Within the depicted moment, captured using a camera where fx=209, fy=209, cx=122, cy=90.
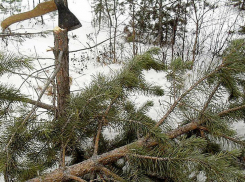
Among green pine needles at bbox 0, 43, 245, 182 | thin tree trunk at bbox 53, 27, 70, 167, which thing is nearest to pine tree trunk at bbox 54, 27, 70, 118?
thin tree trunk at bbox 53, 27, 70, 167

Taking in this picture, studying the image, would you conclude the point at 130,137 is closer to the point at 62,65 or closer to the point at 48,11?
the point at 62,65

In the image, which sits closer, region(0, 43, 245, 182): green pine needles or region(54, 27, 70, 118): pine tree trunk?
region(0, 43, 245, 182): green pine needles

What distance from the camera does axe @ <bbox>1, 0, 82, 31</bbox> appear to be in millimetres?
1409

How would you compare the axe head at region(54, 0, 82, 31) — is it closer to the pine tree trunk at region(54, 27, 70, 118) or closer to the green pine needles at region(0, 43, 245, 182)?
the pine tree trunk at region(54, 27, 70, 118)

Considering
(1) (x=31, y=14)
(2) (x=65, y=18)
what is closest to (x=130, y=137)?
(2) (x=65, y=18)

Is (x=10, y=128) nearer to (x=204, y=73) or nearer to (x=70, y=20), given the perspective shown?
(x=70, y=20)

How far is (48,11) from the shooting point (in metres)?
1.51

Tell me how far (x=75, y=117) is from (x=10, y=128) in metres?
0.29

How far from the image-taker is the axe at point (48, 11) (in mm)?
1409

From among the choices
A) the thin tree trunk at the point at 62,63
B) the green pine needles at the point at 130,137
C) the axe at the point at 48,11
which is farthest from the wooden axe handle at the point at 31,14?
the green pine needles at the point at 130,137

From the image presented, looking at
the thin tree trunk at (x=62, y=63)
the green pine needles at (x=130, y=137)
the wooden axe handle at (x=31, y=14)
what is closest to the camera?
the green pine needles at (x=130, y=137)

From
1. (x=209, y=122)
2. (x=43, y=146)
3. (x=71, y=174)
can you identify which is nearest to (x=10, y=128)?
(x=43, y=146)

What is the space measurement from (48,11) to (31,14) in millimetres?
129

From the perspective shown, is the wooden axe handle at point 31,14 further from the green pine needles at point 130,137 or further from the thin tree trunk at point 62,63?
the green pine needles at point 130,137
